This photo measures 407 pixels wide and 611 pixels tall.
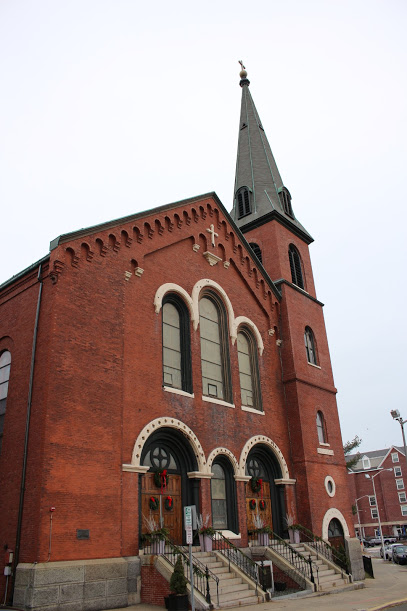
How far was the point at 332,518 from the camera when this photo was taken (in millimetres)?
21734

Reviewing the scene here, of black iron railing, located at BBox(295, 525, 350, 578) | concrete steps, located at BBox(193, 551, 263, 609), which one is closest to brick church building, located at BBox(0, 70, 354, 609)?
black iron railing, located at BBox(295, 525, 350, 578)

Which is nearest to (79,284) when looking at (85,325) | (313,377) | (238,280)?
(85,325)

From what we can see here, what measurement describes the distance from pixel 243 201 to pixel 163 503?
18.3 metres

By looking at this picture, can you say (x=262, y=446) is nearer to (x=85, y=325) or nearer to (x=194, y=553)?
(x=194, y=553)

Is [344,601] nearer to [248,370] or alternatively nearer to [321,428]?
[321,428]

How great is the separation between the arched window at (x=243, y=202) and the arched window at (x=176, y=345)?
10923 millimetres

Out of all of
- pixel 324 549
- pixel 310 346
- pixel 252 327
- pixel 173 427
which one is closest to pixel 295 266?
pixel 310 346

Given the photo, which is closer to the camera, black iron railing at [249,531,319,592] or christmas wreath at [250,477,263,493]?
black iron railing at [249,531,319,592]

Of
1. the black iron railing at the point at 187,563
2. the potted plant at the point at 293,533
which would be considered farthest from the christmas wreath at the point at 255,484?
the black iron railing at the point at 187,563

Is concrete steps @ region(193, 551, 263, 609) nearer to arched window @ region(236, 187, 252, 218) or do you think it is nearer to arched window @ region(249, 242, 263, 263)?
arched window @ region(249, 242, 263, 263)

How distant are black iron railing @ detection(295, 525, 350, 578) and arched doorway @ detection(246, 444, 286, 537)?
2.77ft

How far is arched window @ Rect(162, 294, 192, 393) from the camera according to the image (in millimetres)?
18328

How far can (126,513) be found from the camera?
14477 mm

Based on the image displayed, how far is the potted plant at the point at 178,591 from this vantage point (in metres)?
12.4
